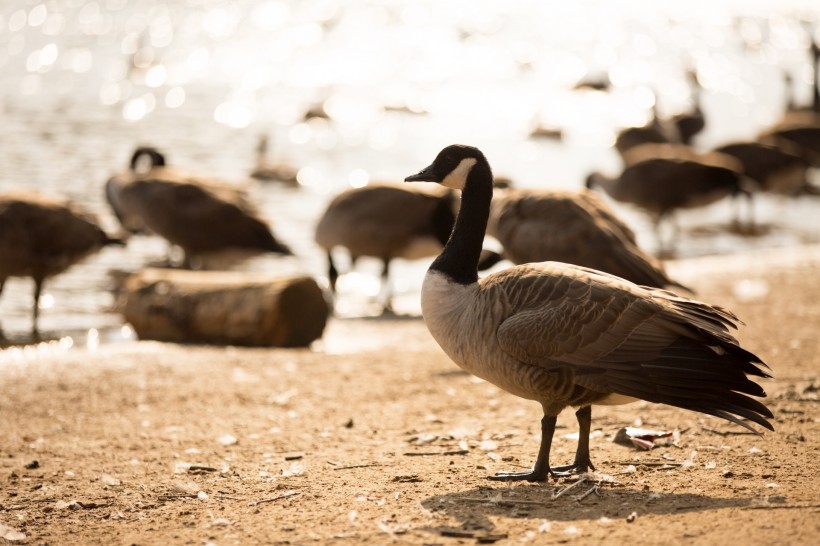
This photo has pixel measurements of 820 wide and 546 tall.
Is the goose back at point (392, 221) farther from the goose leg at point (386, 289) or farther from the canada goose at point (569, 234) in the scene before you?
the canada goose at point (569, 234)

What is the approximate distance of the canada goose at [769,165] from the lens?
24.4 metres

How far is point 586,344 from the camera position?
19.6ft

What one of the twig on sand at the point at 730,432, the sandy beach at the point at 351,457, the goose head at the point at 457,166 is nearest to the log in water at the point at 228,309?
the sandy beach at the point at 351,457

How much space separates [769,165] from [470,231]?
1933cm

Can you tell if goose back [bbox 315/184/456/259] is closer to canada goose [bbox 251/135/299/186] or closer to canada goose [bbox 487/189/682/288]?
canada goose [bbox 487/189/682/288]

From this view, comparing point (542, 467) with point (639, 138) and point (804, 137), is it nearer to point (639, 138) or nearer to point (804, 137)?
point (639, 138)

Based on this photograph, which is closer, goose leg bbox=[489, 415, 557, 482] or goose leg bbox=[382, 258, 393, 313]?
goose leg bbox=[489, 415, 557, 482]

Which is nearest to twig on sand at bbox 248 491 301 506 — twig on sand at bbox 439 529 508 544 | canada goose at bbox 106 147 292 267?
twig on sand at bbox 439 529 508 544

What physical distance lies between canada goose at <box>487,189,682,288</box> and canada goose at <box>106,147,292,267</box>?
5656 mm

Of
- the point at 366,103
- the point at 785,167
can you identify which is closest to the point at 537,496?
the point at 785,167

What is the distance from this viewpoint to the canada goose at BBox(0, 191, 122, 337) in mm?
12734

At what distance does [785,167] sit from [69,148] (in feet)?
55.9

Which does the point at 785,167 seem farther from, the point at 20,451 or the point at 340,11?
the point at 340,11

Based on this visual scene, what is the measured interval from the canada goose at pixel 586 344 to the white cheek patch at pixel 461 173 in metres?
0.76
